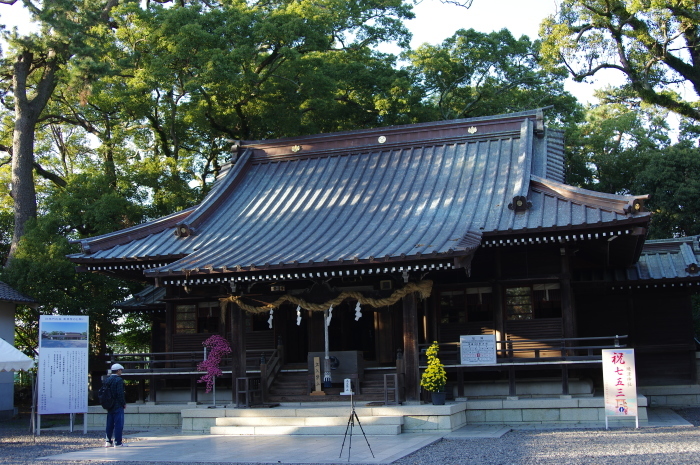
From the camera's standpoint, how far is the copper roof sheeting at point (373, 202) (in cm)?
1602

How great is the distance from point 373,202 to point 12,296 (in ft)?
37.3

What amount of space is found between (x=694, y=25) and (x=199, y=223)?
17.2 meters

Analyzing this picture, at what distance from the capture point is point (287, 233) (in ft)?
61.1

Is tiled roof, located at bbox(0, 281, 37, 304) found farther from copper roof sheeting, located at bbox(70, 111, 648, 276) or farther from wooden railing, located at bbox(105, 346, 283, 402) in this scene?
wooden railing, located at bbox(105, 346, 283, 402)

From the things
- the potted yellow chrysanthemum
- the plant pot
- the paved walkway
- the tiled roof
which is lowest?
the paved walkway

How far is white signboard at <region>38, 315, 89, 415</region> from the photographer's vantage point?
52.5 ft

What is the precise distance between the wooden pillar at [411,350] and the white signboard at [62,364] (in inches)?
297

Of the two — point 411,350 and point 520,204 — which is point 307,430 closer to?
point 411,350

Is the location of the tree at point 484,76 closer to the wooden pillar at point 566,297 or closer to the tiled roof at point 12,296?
the wooden pillar at point 566,297

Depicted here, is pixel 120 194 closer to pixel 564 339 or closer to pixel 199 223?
pixel 199 223

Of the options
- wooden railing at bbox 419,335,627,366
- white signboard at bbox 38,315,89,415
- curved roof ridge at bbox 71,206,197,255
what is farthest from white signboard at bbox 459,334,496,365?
curved roof ridge at bbox 71,206,197,255

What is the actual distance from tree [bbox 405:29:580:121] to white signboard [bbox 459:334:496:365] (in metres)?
17.3

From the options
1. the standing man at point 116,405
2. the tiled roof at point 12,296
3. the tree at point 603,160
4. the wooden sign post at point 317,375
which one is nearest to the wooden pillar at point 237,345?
the wooden sign post at point 317,375

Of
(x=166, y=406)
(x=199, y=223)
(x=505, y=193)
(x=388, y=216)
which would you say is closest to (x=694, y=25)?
(x=505, y=193)
